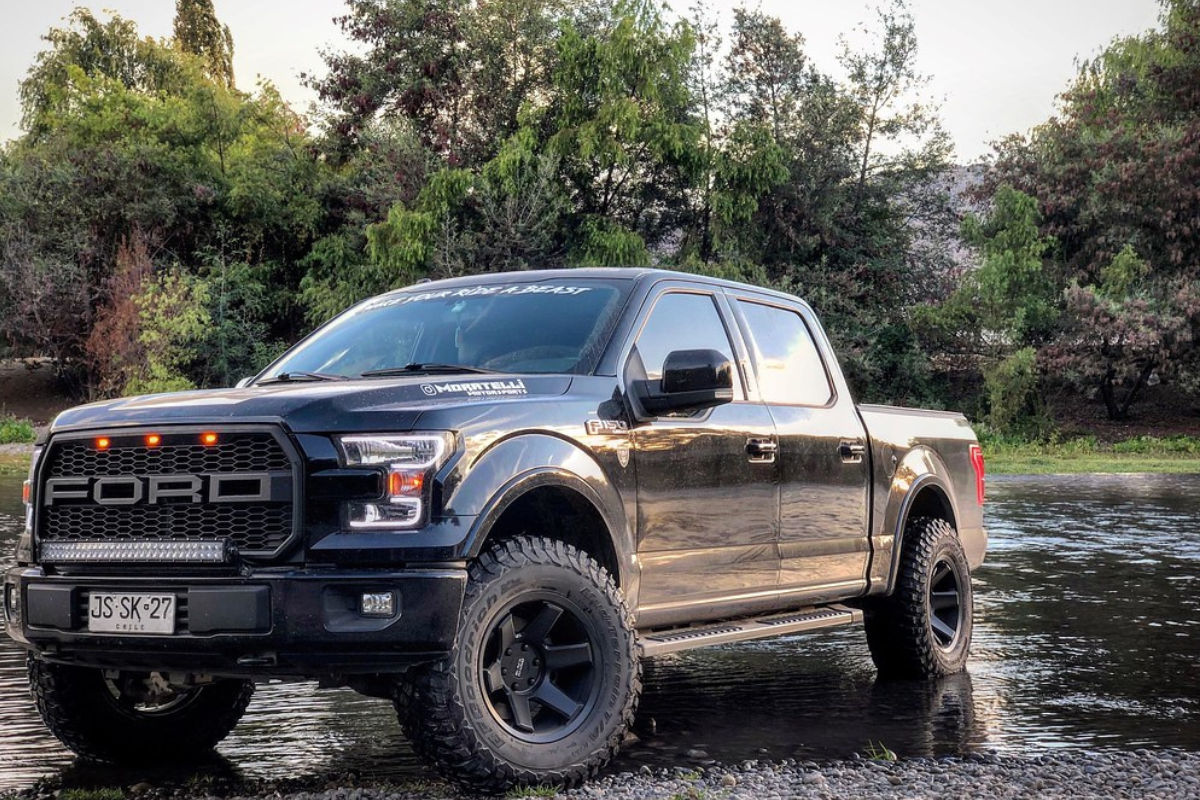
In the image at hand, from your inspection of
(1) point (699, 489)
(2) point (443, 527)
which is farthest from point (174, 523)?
(1) point (699, 489)

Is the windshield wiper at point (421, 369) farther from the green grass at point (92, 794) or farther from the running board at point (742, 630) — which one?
the green grass at point (92, 794)

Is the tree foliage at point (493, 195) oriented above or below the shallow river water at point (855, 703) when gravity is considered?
above

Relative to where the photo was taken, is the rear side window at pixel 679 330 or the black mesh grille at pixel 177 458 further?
the rear side window at pixel 679 330

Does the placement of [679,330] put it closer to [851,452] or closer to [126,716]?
[851,452]

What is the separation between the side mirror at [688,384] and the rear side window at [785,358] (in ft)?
3.88

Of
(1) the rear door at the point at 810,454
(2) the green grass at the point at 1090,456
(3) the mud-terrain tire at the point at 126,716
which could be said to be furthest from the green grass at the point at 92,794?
(2) the green grass at the point at 1090,456

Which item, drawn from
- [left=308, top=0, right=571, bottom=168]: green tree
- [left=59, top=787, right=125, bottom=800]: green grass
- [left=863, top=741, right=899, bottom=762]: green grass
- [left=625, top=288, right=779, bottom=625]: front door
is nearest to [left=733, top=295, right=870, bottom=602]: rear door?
[left=625, top=288, right=779, bottom=625]: front door

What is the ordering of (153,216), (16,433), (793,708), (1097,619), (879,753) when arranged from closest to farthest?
1. (879,753)
2. (793,708)
3. (1097,619)
4. (16,433)
5. (153,216)

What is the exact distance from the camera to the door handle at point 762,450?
698 cm

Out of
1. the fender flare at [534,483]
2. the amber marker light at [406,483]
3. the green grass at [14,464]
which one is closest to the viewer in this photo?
the amber marker light at [406,483]

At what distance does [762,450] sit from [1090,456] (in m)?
31.3

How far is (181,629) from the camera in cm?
527

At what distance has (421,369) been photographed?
6.27 metres

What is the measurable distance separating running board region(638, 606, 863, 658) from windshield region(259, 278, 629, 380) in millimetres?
1176
